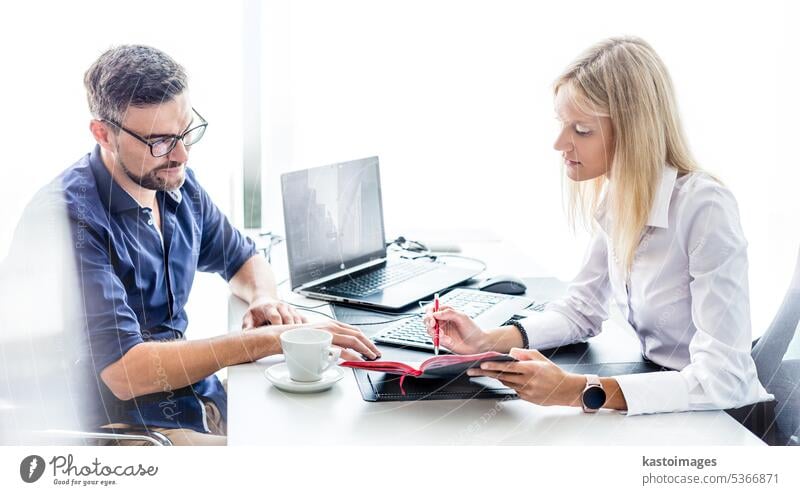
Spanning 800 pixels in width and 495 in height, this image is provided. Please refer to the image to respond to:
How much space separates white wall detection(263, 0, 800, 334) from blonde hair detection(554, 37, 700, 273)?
0.04m

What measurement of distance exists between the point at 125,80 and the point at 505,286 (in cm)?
65

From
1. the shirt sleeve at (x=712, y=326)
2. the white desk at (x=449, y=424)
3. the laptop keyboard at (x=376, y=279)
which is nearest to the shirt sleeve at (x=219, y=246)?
the laptop keyboard at (x=376, y=279)

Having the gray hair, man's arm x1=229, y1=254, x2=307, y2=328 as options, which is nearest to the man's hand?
man's arm x1=229, y1=254, x2=307, y2=328

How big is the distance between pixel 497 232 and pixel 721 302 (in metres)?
0.63

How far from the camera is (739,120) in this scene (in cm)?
110

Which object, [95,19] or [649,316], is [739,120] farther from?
[95,19]

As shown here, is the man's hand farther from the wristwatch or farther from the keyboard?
the wristwatch

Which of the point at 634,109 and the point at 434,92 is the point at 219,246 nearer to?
the point at 434,92

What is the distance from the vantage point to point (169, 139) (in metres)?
0.98

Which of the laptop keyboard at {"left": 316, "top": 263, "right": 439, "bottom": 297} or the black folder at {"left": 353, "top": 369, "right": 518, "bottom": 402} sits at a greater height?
the laptop keyboard at {"left": 316, "top": 263, "right": 439, "bottom": 297}

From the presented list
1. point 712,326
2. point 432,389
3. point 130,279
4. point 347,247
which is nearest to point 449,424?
point 432,389

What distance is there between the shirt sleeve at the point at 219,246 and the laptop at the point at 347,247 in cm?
9

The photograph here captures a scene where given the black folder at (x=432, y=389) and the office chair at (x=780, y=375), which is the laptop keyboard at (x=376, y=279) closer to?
the black folder at (x=432, y=389)

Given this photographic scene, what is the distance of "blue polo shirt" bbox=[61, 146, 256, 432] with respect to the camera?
0.95 m
